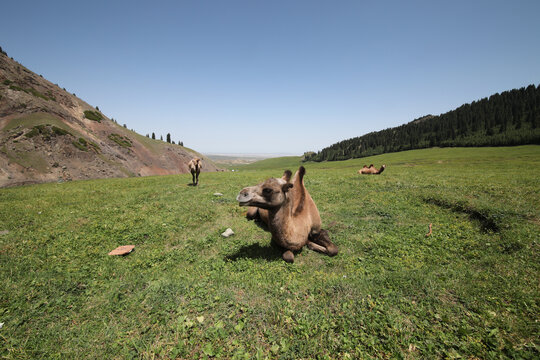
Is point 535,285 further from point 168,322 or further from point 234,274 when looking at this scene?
point 168,322

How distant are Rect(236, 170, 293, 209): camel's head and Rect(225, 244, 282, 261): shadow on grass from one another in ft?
5.49

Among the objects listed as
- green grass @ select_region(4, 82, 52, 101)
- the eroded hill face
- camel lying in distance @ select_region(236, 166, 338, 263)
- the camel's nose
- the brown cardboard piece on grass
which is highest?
green grass @ select_region(4, 82, 52, 101)

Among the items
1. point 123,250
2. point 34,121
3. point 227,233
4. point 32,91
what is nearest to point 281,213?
point 227,233

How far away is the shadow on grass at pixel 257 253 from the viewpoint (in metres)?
5.64

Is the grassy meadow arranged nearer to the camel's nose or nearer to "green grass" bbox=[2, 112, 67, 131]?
the camel's nose

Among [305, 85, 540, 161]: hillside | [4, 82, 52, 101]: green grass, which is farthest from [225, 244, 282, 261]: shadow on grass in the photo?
[305, 85, 540, 161]: hillside

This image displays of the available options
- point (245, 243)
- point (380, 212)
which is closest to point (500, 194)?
point (380, 212)

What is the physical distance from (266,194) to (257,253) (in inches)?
84.0

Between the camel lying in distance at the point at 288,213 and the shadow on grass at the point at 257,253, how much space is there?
1.20 feet

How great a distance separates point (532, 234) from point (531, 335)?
4.37 meters

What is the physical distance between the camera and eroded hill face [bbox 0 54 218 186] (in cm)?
2217

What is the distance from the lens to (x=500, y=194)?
9.10 metres

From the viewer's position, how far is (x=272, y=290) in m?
4.25

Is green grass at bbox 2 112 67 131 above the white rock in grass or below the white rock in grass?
above
